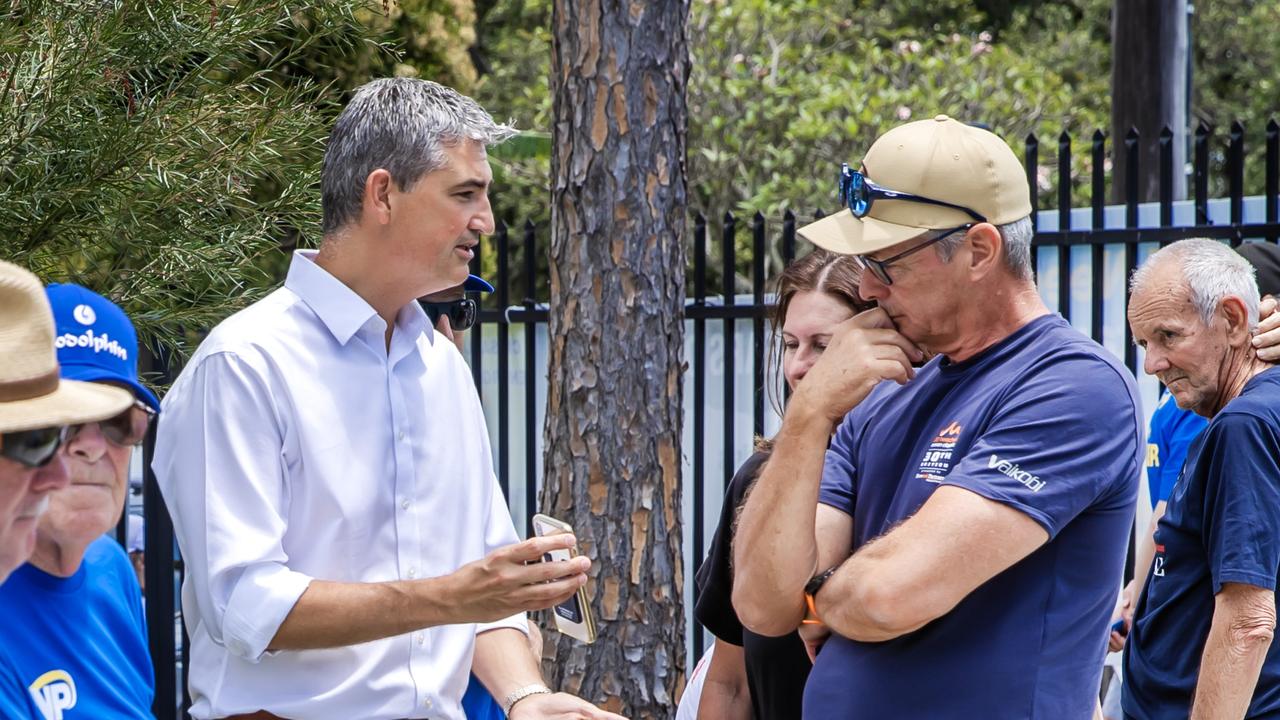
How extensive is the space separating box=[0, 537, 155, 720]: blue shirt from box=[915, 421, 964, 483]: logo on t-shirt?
4.10 ft

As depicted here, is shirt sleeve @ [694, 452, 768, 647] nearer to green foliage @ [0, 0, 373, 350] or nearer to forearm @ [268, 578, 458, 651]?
forearm @ [268, 578, 458, 651]

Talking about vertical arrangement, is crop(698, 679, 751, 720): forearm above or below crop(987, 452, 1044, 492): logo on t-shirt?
below

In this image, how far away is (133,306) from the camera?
3.61 m

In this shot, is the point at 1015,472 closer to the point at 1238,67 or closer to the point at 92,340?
the point at 92,340

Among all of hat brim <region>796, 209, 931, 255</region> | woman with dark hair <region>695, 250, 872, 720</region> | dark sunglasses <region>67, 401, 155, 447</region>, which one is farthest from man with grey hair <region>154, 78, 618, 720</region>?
hat brim <region>796, 209, 931, 255</region>

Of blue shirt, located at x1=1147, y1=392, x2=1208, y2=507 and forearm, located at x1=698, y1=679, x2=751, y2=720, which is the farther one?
blue shirt, located at x1=1147, y1=392, x2=1208, y2=507

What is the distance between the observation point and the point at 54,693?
1.88m

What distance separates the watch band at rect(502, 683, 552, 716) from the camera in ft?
7.97

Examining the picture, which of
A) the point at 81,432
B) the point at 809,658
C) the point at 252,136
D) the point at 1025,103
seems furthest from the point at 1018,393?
the point at 1025,103

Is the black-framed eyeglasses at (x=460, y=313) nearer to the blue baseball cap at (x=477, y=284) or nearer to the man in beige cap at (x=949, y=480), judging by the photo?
the blue baseball cap at (x=477, y=284)

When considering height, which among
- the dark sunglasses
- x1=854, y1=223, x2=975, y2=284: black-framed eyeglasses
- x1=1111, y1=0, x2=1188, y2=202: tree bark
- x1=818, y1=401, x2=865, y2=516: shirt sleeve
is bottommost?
x1=818, y1=401, x2=865, y2=516: shirt sleeve

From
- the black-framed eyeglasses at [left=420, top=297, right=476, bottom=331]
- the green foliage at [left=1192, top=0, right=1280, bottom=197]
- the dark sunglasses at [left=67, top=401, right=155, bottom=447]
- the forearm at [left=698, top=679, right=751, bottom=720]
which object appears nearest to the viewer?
the dark sunglasses at [left=67, top=401, right=155, bottom=447]

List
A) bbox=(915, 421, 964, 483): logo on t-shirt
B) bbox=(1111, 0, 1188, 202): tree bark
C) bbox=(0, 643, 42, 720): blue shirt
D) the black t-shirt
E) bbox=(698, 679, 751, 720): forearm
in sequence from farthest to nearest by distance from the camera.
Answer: bbox=(1111, 0, 1188, 202): tree bark, bbox=(698, 679, 751, 720): forearm, the black t-shirt, bbox=(915, 421, 964, 483): logo on t-shirt, bbox=(0, 643, 42, 720): blue shirt

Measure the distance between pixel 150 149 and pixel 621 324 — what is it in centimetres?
162
